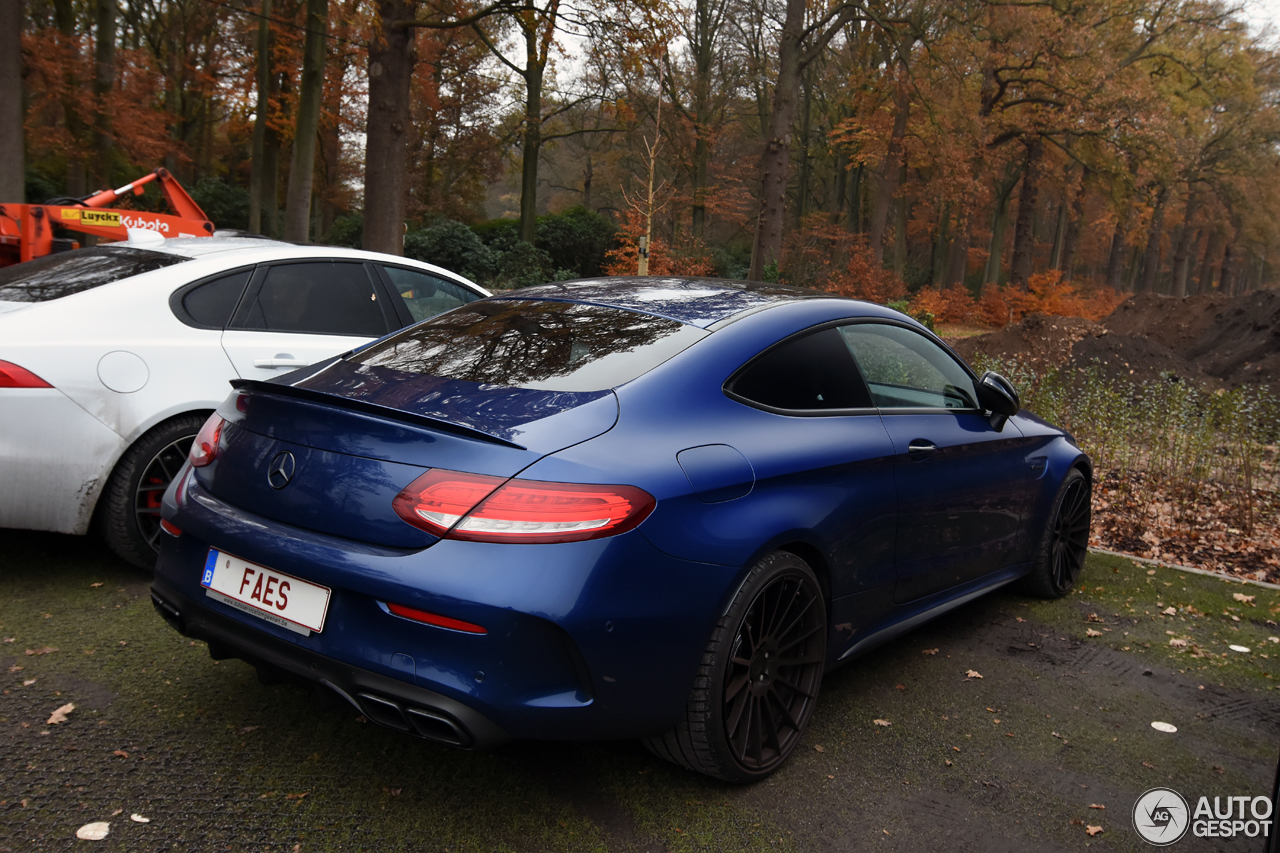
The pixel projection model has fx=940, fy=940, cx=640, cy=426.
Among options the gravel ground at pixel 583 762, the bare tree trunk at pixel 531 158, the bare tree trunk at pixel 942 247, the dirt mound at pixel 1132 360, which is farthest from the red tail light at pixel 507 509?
the bare tree trunk at pixel 942 247

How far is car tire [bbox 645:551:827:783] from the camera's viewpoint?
2729 mm

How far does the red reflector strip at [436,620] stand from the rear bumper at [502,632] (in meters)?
0.01

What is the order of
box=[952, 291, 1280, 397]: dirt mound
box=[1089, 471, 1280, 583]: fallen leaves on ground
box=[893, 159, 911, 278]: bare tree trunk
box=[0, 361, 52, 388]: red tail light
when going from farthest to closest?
box=[893, 159, 911, 278]: bare tree trunk < box=[952, 291, 1280, 397]: dirt mound < box=[1089, 471, 1280, 583]: fallen leaves on ground < box=[0, 361, 52, 388]: red tail light

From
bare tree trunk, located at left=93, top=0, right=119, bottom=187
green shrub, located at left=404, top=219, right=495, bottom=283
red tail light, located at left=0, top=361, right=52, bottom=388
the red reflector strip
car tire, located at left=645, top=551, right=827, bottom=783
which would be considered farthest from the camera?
green shrub, located at left=404, top=219, right=495, bottom=283

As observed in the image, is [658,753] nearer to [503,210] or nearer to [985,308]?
[985,308]

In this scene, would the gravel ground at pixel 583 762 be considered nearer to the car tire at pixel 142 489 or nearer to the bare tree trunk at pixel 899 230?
the car tire at pixel 142 489

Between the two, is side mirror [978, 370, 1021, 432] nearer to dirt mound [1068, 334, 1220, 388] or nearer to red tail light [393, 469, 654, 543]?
red tail light [393, 469, 654, 543]

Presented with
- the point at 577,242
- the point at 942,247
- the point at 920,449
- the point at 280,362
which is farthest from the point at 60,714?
the point at 942,247

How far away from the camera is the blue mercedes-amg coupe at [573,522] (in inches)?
93.4

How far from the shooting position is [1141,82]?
30047 mm

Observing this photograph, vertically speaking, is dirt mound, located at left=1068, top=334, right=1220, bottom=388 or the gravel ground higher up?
dirt mound, located at left=1068, top=334, right=1220, bottom=388

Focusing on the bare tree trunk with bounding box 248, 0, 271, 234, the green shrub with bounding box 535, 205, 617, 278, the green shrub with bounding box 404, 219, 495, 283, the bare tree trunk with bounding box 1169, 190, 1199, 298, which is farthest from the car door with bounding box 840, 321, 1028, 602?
the bare tree trunk with bounding box 1169, 190, 1199, 298

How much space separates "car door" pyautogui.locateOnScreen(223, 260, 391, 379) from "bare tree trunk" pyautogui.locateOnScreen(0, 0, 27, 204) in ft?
32.9

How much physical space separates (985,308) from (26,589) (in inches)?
1110
